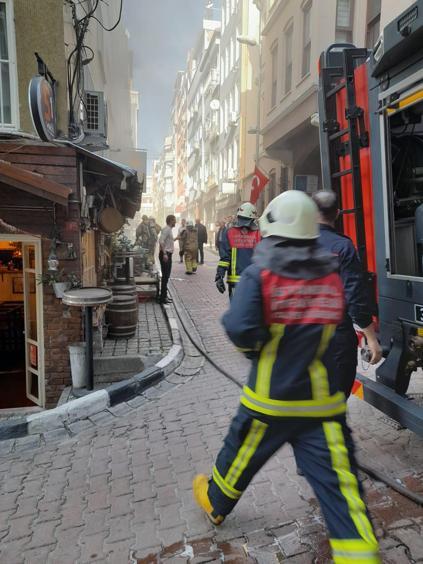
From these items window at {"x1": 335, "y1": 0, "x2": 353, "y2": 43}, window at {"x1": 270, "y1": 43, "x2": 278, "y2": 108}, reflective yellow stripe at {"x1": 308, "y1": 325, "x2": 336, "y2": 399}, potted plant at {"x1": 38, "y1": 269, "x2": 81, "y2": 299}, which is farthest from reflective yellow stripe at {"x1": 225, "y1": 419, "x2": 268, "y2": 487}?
window at {"x1": 270, "y1": 43, "x2": 278, "y2": 108}

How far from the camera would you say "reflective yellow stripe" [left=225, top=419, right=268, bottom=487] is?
2.08m

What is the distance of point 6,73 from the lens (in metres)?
5.75

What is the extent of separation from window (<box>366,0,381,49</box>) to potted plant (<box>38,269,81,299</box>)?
936cm

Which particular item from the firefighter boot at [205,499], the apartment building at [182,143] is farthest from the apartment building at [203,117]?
the firefighter boot at [205,499]

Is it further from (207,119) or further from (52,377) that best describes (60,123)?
(207,119)

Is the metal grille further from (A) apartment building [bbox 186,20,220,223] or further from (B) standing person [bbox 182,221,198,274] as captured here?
(A) apartment building [bbox 186,20,220,223]

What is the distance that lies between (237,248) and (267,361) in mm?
4194

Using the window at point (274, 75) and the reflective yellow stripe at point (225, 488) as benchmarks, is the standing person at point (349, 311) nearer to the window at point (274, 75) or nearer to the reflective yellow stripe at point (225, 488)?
the reflective yellow stripe at point (225, 488)

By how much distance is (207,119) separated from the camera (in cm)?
3784

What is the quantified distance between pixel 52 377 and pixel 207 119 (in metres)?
35.9

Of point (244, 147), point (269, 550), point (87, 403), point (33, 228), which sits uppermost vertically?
point (244, 147)

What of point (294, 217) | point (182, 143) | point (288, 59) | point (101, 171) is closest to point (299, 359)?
point (294, 217)

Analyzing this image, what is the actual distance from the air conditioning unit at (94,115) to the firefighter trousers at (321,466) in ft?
21.2

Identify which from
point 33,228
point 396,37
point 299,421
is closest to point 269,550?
point 299,421
